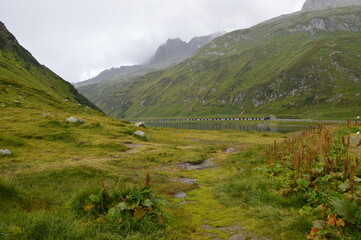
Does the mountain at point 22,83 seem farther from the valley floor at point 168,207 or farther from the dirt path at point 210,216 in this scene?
the dirt path at point 210,216

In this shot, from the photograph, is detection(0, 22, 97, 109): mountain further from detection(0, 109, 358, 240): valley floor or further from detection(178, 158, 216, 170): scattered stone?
detection(0, 109, 358, 240): valley floor

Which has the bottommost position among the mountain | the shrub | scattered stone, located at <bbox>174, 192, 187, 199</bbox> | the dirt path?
scattered stone, located at <bbox>174, 192, 187, 199</bbox>

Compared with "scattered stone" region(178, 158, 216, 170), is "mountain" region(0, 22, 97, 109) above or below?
above

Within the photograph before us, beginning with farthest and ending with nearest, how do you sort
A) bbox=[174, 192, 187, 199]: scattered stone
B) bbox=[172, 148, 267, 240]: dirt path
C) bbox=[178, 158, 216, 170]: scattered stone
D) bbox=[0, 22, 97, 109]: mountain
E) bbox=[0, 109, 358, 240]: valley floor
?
bbox=[0, 22, 97, 109]: mountain < bbox=[178, 158, 216, 170]: scattered stone < bbox=[174, 192, 187, 199]: scattered stone < bbox=[172, 148, 267, 240]: dirt path < bbox=[0, 109, 358, 240]: valley floor

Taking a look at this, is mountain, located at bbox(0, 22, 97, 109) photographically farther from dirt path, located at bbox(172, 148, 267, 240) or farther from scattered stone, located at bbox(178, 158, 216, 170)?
dirt path, located at bbox(172, 148, 267, 240)

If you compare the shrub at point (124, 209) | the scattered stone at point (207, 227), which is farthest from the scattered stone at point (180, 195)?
the shrub at point (124, 209)

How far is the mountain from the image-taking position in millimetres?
73675

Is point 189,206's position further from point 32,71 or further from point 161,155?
point 32,71

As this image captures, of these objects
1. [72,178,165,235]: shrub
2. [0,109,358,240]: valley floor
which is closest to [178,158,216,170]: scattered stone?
[0,109,358,240]: valley floor

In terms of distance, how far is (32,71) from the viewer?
462ft

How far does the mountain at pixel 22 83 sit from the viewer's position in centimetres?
7368

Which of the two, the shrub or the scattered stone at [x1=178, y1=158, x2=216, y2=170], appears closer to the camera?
the shrub

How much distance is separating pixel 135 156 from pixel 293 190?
20932mm

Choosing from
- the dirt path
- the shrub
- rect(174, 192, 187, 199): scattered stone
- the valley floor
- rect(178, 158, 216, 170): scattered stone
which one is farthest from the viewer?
rect(178, 158, 216, 170): scattered stone
